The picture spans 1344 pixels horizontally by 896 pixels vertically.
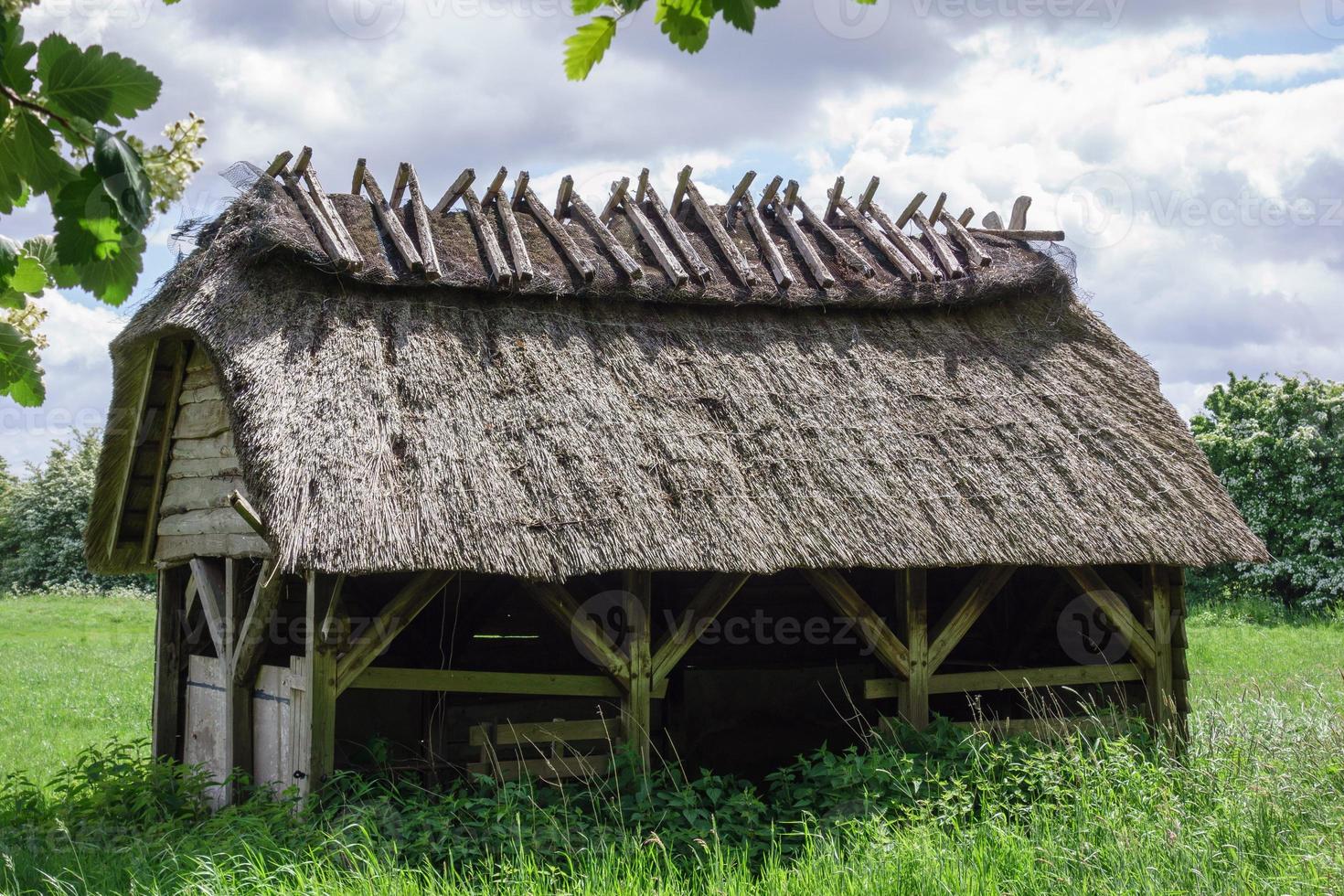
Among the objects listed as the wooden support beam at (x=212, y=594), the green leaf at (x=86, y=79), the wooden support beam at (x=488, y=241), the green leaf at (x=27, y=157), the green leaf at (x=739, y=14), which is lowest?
the wooden support beam at (x=212, y=594)

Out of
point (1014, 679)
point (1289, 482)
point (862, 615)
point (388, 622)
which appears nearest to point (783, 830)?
point (862, 615)

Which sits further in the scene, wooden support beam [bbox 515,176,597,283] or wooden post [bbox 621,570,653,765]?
wooden support beam [bbox 515,176,597,283]

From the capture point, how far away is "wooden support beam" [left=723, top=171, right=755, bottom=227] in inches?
398

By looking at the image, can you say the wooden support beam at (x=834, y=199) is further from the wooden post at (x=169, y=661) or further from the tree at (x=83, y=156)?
the tree at (x=83, y=156)

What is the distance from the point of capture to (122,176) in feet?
5.27

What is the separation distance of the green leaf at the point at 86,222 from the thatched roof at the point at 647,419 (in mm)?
4295

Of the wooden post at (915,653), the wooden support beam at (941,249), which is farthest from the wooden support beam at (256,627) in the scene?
the wooden support beam at (941,249)

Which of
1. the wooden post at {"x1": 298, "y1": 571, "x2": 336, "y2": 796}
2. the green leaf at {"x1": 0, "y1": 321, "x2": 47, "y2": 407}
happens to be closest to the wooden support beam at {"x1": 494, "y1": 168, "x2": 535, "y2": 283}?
the wooden post at {"x1": 298, "y1": 571, "x2": 336, "y2": 796}

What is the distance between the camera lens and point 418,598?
264 inches

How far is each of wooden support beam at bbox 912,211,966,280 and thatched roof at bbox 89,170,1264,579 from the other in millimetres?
190

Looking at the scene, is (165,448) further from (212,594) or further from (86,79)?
(86,79)

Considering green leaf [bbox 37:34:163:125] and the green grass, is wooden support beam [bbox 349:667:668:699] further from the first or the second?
green leaf [bbox 37:34:163:125]

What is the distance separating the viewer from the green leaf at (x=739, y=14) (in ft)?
5.77

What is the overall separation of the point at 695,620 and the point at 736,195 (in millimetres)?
4423
